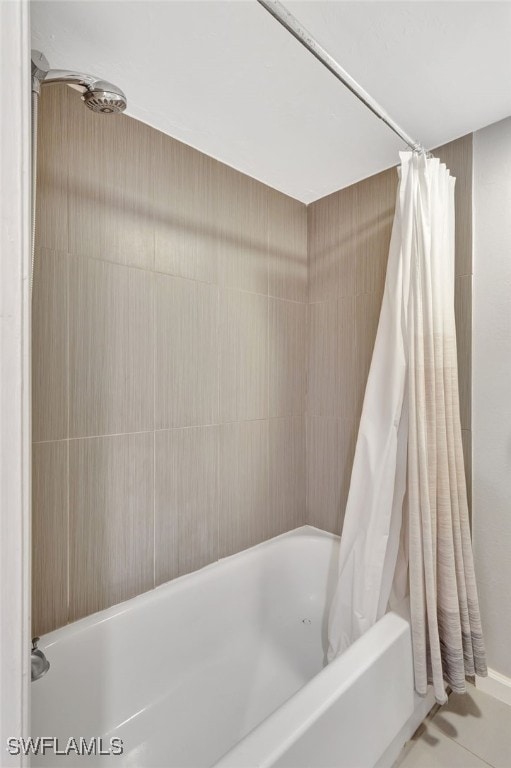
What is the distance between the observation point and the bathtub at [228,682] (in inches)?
35.8

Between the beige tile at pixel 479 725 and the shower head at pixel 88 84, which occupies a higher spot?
the shower head at pixel 88 84

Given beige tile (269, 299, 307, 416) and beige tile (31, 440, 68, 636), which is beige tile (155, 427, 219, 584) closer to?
beige tile (31, 440, 68, 636)

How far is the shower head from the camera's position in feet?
2.63

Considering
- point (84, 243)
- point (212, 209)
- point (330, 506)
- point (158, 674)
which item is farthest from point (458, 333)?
point (158, 674)

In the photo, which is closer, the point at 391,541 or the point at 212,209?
the point at 391,541

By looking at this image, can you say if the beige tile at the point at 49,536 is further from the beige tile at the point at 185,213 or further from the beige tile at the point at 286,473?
the beige tile at the point at 286,473

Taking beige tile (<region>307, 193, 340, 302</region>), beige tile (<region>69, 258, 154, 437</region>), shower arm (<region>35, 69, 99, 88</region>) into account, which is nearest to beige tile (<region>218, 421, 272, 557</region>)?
beige tile (<region>69, 258, 154, 437</region>)

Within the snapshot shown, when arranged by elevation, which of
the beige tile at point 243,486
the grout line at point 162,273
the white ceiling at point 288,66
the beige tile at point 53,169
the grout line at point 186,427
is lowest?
the beige tile at point 243,486

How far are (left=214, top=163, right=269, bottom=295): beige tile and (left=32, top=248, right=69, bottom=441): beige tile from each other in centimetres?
70

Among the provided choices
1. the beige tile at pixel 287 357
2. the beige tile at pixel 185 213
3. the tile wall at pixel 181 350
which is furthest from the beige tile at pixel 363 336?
the beige tile at pixel 185 213

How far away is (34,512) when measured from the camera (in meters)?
1.11

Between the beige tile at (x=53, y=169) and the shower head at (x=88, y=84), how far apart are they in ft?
1.13

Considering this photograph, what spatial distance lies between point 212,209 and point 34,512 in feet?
4.42

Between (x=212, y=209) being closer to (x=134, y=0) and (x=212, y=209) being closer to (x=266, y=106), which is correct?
(x=266, y=106)
